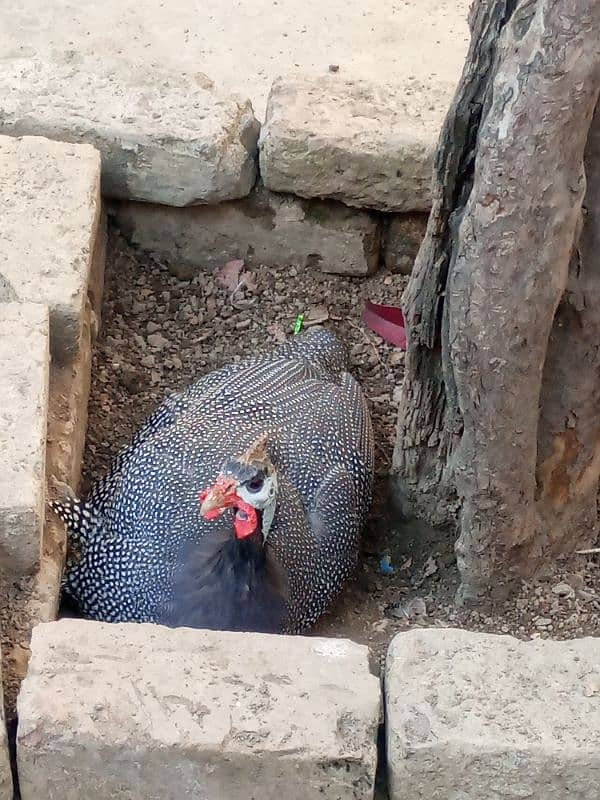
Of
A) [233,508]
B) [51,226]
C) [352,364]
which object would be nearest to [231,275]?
[352,364]

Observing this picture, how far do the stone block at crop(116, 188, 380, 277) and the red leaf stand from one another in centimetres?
14

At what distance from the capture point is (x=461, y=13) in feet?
16.7

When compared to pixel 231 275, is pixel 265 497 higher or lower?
lower

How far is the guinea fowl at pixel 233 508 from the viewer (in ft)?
9.32

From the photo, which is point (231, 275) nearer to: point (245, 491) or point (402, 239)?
point (402, 239)

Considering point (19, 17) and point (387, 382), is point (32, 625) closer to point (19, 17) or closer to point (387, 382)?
point (387, 382)

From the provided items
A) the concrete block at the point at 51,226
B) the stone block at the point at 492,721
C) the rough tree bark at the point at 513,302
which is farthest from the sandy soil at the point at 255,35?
the stone block at the point at 492,721

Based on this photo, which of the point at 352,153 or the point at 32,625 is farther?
the point at 352,153

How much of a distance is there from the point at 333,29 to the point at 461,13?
542 mm

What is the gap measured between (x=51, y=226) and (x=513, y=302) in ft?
4.76

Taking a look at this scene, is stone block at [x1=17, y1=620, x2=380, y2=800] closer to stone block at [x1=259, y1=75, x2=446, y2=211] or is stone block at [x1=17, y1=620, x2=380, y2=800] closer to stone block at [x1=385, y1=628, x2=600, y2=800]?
stone block at [x1=385, y1=628, x2=600, y2=800]

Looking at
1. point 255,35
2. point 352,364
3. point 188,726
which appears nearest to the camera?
point 188,726

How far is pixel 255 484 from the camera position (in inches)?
109

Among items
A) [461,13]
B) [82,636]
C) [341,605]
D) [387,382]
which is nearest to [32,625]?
[82,636]
